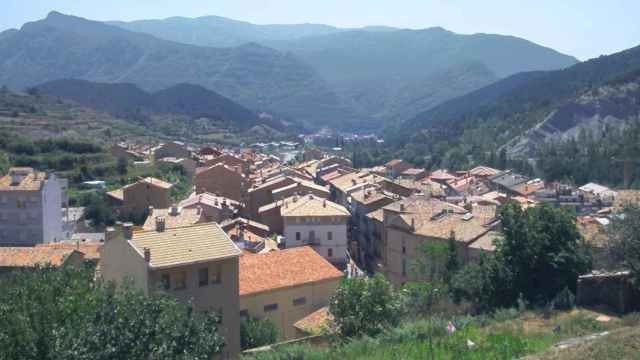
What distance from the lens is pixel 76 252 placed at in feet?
109

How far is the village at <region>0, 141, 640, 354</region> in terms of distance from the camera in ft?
71.7

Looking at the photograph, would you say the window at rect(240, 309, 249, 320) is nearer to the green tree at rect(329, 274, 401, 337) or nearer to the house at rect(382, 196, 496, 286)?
the green tree at rect(329, 274, 401, 337)

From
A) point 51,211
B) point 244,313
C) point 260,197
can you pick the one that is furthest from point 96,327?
point 260,197

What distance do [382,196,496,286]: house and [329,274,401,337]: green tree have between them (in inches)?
586

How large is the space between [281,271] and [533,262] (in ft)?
35.1

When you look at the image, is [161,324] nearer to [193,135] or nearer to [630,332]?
[630,332]

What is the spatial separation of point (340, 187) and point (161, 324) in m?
52.6

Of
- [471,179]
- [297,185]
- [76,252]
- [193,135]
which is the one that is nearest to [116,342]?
[76,252]

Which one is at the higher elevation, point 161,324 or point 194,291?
point 161,324

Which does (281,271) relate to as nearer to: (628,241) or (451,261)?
(451,261)

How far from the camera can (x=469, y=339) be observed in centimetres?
1523

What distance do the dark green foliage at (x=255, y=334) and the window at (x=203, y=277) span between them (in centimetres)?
265

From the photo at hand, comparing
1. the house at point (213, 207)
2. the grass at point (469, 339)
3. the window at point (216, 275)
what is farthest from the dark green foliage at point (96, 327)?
the house at point (213, 207)

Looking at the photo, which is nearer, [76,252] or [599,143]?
[76,252]
